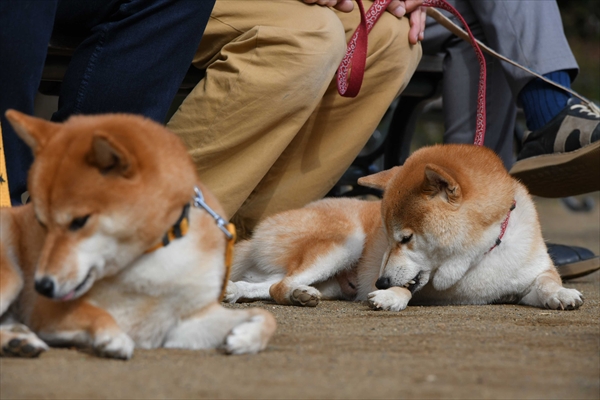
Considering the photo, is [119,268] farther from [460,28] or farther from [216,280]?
[460,28]

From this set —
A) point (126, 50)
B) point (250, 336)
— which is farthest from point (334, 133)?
point (250, 336)

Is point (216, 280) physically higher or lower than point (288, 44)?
lower

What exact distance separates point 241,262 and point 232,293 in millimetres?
422

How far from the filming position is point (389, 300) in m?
2.89

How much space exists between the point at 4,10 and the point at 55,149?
0.88m

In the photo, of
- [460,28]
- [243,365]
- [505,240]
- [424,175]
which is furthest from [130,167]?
[460,28]

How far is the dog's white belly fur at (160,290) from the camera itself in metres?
1.88

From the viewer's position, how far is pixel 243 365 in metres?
1.81

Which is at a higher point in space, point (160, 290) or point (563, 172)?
point (160, 290)

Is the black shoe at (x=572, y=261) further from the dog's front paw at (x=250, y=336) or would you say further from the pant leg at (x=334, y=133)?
the dog's front paw at (x=250, y=336)

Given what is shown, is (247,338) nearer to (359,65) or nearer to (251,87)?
(251,87)

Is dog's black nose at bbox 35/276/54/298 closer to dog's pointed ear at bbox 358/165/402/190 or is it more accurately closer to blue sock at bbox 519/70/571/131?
dog's pointed ear at bbox 358/165/402/190

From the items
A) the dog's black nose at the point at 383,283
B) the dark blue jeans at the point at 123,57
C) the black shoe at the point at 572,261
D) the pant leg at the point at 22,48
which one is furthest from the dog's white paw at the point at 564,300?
the pant leg at the point at 22,48

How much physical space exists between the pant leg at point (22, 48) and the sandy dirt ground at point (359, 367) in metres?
1.06
